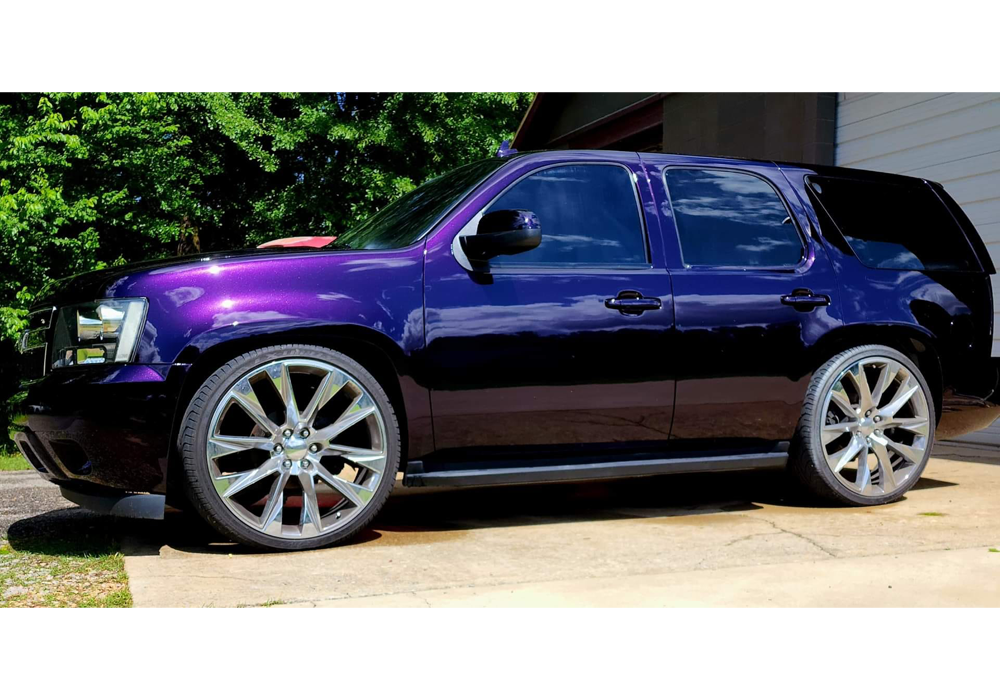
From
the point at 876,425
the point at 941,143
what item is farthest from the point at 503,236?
the point at 941,143

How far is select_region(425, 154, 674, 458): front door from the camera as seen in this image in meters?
4.27

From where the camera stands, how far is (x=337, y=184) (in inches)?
778

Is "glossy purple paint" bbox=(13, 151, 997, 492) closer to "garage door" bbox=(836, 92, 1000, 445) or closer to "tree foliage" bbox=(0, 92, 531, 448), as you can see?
"garage door" bbox=(836, 92, 1000, 445)

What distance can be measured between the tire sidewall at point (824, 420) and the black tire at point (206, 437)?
2.16 m

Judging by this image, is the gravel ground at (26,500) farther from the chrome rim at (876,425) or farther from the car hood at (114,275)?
the chrome rim at (876,425)

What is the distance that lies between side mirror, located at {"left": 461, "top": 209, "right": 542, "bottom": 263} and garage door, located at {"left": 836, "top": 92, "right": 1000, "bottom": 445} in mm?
5058

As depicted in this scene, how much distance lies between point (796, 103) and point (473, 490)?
5979mm

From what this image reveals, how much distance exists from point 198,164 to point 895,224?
16.9m

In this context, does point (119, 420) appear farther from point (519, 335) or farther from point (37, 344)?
point (519, 335)

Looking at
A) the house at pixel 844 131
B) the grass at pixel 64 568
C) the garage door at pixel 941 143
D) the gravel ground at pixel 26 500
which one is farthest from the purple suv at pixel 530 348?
the house at pixel 844 131

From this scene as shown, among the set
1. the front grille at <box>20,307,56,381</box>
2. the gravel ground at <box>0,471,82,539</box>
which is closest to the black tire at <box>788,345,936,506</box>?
the front grille at <box>20,307,56,381</box>

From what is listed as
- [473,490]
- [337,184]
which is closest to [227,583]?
[473,490]

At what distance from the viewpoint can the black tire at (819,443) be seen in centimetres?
500

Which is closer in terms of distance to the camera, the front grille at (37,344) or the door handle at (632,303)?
the front grille at (37,344)
